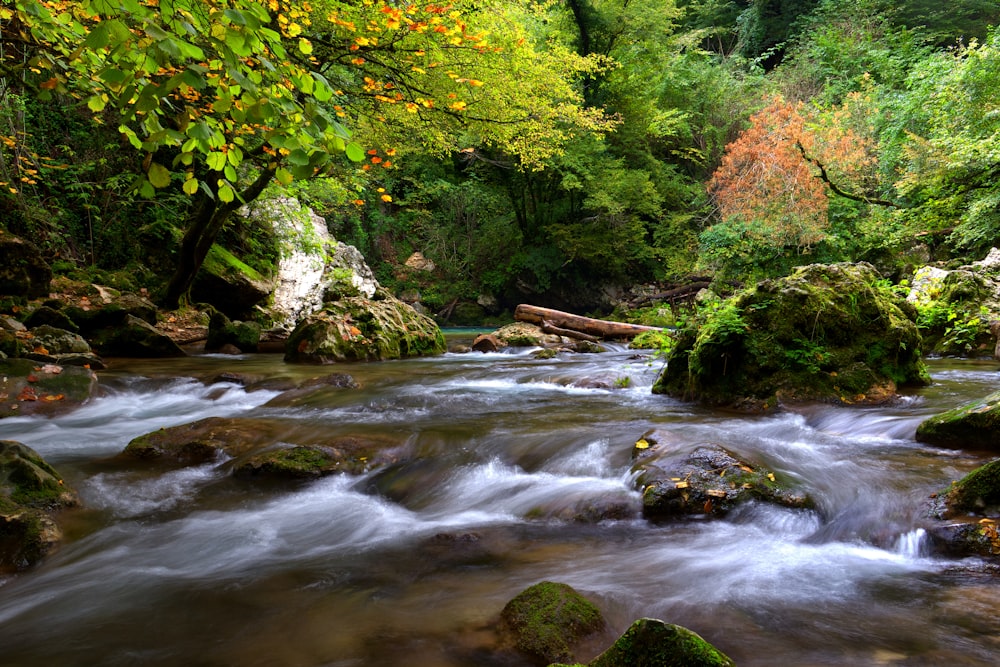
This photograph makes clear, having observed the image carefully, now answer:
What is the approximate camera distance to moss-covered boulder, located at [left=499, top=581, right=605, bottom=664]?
2084 mm

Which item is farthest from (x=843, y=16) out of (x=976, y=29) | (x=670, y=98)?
(x=670, y=98)

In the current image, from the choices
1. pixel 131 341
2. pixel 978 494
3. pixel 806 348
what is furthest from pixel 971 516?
pixel 131 341

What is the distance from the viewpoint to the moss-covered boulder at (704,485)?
11.3 ft

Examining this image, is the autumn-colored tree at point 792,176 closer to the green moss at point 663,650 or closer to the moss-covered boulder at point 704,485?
the moss-covered boulder at point 704,485

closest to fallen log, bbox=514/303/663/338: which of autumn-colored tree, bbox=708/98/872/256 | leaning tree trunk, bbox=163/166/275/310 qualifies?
autumn-colored tree, bbox=708/98/872/256

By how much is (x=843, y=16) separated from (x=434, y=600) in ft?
110

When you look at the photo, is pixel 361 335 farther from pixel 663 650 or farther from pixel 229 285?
pixel 663 650

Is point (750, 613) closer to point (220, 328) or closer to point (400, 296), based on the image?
point (220, 328)

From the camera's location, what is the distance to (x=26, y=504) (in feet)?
11.0

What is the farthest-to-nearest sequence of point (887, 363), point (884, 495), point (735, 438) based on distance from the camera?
point (887, 363) < point (735, 438) < point (884, 495)

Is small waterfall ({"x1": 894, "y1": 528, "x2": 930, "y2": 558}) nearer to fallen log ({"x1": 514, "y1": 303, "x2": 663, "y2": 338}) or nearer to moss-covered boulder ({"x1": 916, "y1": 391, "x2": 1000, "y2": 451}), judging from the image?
moss-covered boulder ({"x1": 916, "y1": 391, "x2": 1000, "y2": 451})

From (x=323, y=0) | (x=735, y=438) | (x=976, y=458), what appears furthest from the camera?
(x=323, y=0)

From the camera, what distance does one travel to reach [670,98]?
931 inches

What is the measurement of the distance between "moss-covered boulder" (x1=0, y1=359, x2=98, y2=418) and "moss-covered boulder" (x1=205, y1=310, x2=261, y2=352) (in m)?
4.29
